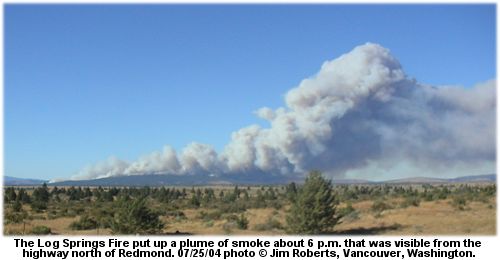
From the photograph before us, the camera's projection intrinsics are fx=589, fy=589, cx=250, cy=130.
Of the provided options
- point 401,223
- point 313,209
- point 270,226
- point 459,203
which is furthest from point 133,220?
point 459,203

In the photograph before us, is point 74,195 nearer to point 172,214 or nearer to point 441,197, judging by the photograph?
point 172,214

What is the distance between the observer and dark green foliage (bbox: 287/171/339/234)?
887 inches

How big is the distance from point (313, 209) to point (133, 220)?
720 cm

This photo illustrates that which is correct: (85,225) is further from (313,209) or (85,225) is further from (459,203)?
(459,203)

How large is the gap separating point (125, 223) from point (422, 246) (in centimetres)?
1437

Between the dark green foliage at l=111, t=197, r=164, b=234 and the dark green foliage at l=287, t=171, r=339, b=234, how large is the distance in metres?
5.72

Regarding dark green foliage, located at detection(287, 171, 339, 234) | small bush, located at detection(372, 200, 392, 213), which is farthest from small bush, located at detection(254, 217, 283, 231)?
small bush, located at detection(372, 200, 392, 213)

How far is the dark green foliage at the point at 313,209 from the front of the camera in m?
22.5

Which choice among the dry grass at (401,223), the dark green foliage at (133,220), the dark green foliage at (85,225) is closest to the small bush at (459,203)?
the dry grass at (401,223)

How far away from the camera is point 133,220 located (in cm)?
2362

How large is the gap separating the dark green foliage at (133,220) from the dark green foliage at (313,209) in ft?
18.8

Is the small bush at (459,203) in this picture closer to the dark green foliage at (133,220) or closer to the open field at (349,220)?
the open field at (349,220)

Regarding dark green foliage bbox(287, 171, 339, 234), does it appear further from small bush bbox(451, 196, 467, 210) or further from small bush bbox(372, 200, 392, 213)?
small bush bbox(451, 196, 467, 210)

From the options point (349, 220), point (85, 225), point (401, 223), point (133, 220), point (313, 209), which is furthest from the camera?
point (85, 225)
